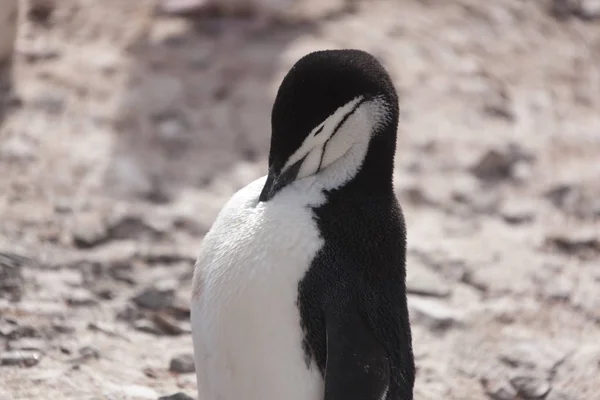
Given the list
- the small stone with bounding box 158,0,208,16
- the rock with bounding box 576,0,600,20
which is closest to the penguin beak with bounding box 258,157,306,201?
the small stone with bounding box 158,0,208,16

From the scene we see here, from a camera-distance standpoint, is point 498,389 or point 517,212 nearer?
point 498,389

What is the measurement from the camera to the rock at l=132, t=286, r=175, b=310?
7.98 ft

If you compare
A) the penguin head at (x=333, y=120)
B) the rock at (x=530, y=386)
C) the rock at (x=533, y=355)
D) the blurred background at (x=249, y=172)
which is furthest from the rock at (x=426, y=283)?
the penguin head at (x=333, y=120)

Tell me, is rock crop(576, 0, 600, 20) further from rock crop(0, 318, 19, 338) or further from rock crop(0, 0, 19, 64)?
rock crop(0, 318, 19, 338)

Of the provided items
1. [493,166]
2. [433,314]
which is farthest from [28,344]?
[493,166]

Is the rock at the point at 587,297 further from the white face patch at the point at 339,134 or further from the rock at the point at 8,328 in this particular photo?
the rock at the point at 8,328

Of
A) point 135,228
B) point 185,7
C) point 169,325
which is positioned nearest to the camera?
point 169,325

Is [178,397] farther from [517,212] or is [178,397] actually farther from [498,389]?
[517,212]

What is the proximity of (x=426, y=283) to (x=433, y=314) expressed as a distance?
158 mm

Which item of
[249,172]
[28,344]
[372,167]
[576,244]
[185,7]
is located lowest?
[576,244]

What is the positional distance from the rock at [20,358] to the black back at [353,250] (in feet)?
2.15

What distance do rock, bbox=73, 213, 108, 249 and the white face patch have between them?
104cm

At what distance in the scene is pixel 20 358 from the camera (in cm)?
207

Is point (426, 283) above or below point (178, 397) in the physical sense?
below
